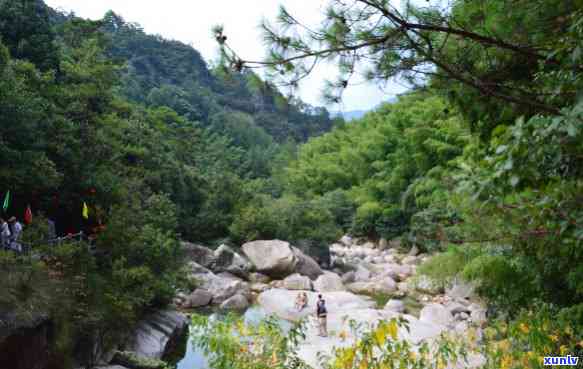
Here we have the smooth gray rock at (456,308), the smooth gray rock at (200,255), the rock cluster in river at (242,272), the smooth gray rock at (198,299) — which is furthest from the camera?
the smooth gray rock at (200,255)

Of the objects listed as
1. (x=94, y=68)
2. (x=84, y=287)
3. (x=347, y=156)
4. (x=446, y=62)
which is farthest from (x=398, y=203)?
(x=446, y=62)


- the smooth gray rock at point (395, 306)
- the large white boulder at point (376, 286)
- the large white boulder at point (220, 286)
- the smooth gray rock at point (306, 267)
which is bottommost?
the smooth gray rock at point (395, 306)

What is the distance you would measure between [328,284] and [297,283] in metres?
1.42

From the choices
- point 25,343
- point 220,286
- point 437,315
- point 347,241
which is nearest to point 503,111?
point 25,343

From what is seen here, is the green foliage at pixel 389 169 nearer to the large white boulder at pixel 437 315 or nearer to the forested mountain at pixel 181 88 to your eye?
the large white boulder at pixel 437 315

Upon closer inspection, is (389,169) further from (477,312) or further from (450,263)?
(450,263)

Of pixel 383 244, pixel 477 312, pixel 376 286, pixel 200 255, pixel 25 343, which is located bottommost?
pixel 25 343

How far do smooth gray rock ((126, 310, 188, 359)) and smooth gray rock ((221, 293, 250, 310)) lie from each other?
259cm

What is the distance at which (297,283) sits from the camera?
698 inches

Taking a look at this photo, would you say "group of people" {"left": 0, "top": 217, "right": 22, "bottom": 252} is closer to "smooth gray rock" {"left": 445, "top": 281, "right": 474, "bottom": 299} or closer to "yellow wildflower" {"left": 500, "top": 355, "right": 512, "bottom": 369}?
"yellow wildflower" {"left": 500, "top": 355, "right": 512, "bottom": 369}

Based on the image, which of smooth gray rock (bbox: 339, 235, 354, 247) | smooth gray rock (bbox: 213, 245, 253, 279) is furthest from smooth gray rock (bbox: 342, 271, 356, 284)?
smooth gray rock (bbox: 339, 235, 354, 247)

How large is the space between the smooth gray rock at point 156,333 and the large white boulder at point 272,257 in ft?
22.8

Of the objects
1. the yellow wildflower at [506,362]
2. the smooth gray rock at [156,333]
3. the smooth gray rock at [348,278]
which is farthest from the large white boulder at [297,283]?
the yellow wildflower at [506,362]

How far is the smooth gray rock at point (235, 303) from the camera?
15.0 metres
